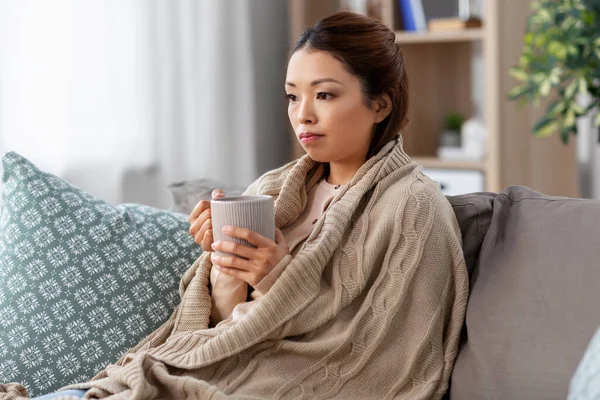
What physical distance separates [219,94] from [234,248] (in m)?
2.26

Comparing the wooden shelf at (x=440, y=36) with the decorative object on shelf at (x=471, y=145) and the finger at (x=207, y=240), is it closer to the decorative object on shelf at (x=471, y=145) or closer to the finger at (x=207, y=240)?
the decorative object on shelf at (x=471, y=145)

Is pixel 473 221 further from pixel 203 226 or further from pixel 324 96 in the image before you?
pixel 203 226

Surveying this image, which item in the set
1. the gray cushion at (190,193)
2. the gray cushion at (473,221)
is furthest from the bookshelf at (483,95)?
the gray cushion at (473,221)

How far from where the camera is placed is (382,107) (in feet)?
5.57

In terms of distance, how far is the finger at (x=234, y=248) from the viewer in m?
1.48

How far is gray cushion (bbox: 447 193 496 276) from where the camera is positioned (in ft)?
5.49

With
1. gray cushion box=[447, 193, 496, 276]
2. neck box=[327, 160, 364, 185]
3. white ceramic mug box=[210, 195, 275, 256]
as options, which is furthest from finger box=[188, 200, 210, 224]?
gray cushion box=[447, 193, 496, 276]

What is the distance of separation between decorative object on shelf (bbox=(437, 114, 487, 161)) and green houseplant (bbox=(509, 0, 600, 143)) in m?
0.50

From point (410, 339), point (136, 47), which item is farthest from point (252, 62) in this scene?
point (410, 339)

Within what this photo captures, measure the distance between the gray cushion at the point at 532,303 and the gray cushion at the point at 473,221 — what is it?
0.10 ft

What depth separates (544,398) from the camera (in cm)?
144

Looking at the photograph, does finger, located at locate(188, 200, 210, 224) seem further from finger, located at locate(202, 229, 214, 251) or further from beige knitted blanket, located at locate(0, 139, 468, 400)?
beige knitted blanket, located at locate(0, 139, 468, 400)

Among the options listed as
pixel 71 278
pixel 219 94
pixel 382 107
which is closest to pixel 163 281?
pixel 71 278

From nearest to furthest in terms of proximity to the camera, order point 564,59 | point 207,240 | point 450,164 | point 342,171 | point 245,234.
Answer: point 245,234 → point 207,240 → point 342,171 → point 564,59 → point 450,164
